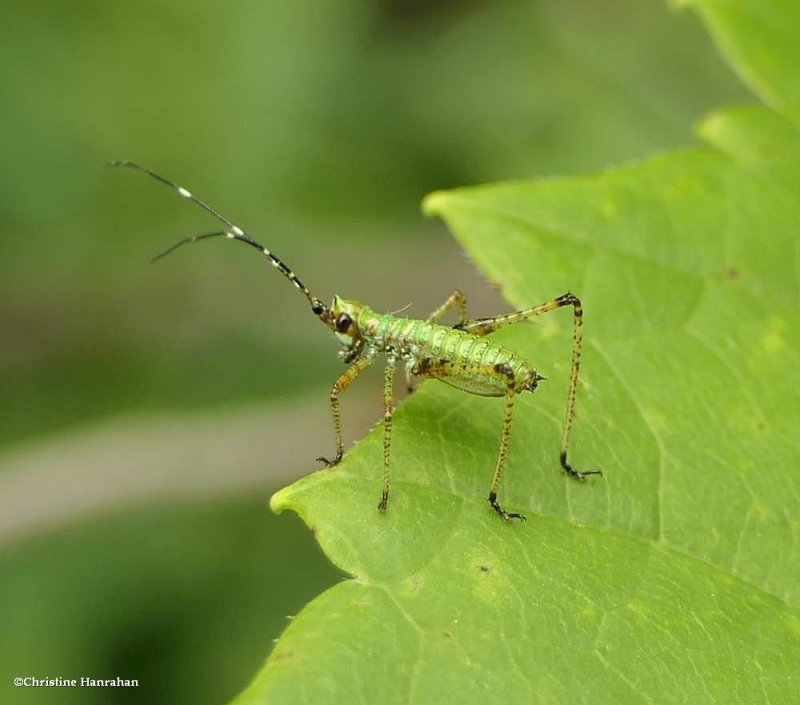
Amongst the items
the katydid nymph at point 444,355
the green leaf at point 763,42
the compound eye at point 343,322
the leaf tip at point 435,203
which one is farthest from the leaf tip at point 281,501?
the green leaf at point 763,42

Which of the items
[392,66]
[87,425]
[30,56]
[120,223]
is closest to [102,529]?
[87,425]

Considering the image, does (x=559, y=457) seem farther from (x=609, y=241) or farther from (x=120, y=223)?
(x=120, y=223)

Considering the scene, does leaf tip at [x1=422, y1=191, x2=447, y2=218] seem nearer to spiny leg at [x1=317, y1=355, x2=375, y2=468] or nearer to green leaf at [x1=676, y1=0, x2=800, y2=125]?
spiny leg at [x1=317, y1=355, x2=375, y2=468]

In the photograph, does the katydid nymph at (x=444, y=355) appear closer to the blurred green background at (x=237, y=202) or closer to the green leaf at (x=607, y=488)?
the green leaf at (x=607, y=488)

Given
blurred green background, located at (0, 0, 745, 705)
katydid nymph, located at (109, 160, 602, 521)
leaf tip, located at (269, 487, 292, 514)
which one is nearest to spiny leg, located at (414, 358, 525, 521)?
katydid nymph, located at (109, 160, 602, 521)

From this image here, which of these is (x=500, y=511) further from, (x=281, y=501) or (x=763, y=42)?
(x=763, y=42)
